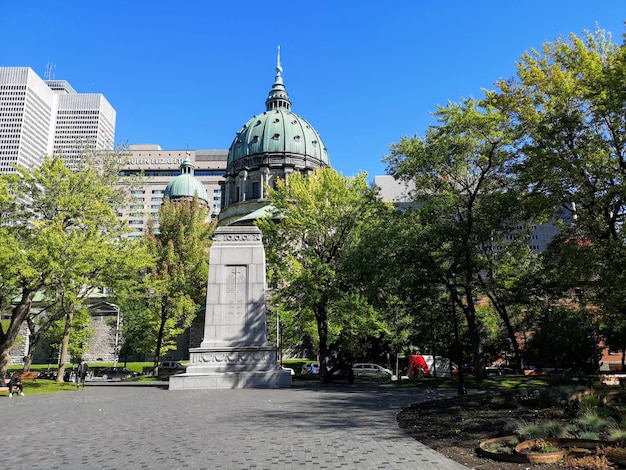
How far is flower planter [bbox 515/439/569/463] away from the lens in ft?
23.2

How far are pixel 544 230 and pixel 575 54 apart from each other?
11388cm

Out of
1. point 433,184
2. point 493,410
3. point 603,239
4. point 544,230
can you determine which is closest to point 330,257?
point 433,184

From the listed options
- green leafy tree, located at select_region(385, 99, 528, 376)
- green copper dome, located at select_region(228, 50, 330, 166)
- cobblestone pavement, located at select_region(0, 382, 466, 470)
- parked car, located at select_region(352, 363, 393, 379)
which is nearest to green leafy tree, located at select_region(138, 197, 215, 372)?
parked car, located at select_region(352, 363, 393, 379)

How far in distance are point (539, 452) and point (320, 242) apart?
25579 mm

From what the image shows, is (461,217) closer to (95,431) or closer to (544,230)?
(95,431)

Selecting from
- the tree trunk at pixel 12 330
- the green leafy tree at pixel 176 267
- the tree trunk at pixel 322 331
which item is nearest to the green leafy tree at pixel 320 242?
the tree trunk at pixel 322 331

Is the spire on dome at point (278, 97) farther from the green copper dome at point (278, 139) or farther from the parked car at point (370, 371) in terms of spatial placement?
the parked car at point (370, 371)

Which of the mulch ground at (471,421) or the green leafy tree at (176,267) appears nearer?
the mulch ground at (471,421)

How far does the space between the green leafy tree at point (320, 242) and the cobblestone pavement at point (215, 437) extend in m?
14.5

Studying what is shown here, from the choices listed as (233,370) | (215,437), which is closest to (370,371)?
(233,370)

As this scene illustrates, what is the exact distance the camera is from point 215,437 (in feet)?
31.1

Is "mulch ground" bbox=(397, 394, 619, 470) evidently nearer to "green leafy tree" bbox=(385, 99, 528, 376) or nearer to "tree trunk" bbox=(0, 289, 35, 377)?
"green leafy tree" bbox=(385, 99, 528, 376)

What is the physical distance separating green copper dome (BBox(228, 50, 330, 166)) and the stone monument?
63938 mm

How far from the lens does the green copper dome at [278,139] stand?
87.6m
